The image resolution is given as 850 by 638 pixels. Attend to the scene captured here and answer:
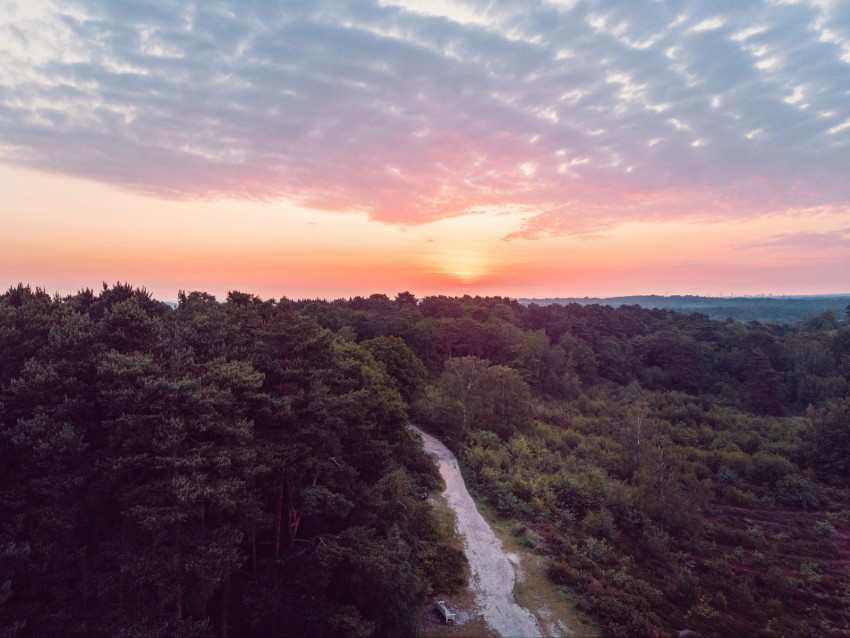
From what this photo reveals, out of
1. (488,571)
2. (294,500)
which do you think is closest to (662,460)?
(488,571)

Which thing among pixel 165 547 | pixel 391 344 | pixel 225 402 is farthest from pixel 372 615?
pixel 391 344

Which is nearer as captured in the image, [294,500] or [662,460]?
[294,500]

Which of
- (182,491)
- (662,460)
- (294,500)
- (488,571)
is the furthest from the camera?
(662,460)

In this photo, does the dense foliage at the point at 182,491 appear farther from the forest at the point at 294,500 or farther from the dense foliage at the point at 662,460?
the dense foliage at the point at 662,460

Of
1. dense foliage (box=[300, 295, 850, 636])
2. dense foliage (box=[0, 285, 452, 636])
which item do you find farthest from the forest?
dense foliage (box=[300, 295, 850, 636])

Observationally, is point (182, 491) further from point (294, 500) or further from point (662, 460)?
point (662, 460)

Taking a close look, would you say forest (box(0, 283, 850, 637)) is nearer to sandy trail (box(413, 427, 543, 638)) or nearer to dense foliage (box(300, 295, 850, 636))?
dense foliage (box(300, 295, 850, 636))

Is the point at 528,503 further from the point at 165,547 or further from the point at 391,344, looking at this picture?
the point at 165,547

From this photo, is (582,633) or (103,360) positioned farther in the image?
(582,633)
